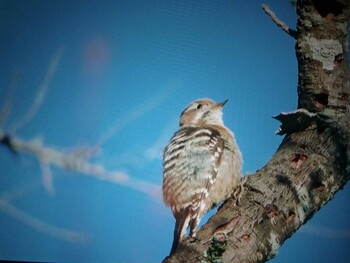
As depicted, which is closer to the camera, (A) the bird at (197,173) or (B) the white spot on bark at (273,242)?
(B) the white spot on bark at (273,242)

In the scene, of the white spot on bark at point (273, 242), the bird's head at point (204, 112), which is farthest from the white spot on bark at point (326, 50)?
the bird's head at point (204, 112)

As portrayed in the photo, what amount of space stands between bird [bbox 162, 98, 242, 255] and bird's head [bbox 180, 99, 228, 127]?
293 mm

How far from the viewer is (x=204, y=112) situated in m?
2.44

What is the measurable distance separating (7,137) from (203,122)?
3.84ft

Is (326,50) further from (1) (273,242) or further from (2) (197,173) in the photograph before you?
(2) (197,173)

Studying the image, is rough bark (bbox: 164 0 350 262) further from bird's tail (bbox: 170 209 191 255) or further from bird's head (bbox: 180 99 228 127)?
bird's head (bbox: 180 99 228 127)

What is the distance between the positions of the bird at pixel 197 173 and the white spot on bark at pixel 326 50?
70cm

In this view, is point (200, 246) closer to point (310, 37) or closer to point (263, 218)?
point (263, 218)

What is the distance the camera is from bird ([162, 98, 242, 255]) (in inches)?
73.4

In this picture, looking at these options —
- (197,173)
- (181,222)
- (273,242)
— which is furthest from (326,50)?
(181,222)

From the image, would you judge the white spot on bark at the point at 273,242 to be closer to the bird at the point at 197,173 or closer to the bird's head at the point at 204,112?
the bird at the point at 197,173

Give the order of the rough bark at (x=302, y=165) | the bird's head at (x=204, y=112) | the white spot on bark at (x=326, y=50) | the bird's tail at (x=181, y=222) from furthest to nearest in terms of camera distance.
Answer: the bird's head at (x=204, y=112), the bird's tail at (x=181, y=222), the white spot on bark at (x=326, y=50), the rough bark at (x=302, y=165)

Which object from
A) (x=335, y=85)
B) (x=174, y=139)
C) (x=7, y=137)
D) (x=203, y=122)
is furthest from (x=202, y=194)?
(x=7, y=137)

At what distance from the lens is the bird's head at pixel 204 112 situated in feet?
7.93
